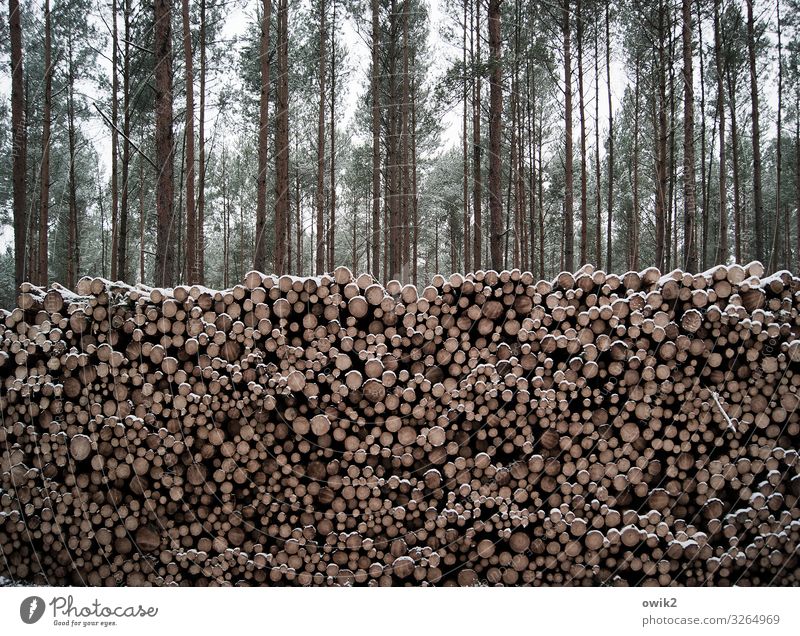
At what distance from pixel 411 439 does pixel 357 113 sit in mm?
11554

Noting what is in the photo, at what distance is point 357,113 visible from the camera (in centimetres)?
1292

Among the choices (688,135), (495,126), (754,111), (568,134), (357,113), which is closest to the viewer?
(754,111)

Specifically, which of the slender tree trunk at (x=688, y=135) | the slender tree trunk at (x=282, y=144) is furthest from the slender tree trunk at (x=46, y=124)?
the slender tree trunk at (x=688, y=135)

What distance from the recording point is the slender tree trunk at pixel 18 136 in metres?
4.53

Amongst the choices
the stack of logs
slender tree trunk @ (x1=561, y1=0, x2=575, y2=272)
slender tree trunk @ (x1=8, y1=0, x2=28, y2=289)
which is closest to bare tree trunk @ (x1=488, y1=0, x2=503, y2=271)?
slender tree trunk @ (x1=561, y1=0, x2=575, y2=272)

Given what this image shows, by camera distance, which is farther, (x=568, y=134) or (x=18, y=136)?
(x=568, y=134)

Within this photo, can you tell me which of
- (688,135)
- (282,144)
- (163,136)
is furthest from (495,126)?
(163,136)

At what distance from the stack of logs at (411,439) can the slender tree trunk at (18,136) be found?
2.19 metres

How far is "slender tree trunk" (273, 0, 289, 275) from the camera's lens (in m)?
6.39

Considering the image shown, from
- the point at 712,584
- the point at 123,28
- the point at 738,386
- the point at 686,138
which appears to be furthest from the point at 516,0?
the point at 712,584

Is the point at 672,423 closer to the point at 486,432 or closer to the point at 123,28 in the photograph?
the point at 486,432

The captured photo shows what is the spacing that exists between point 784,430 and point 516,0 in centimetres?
870

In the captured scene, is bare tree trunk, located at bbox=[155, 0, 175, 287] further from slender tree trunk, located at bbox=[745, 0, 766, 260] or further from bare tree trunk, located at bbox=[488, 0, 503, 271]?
slender tree trunk, located at bbox=[745, 0, 766, 260]

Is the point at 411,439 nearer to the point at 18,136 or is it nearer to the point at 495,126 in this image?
the point at 495,126
